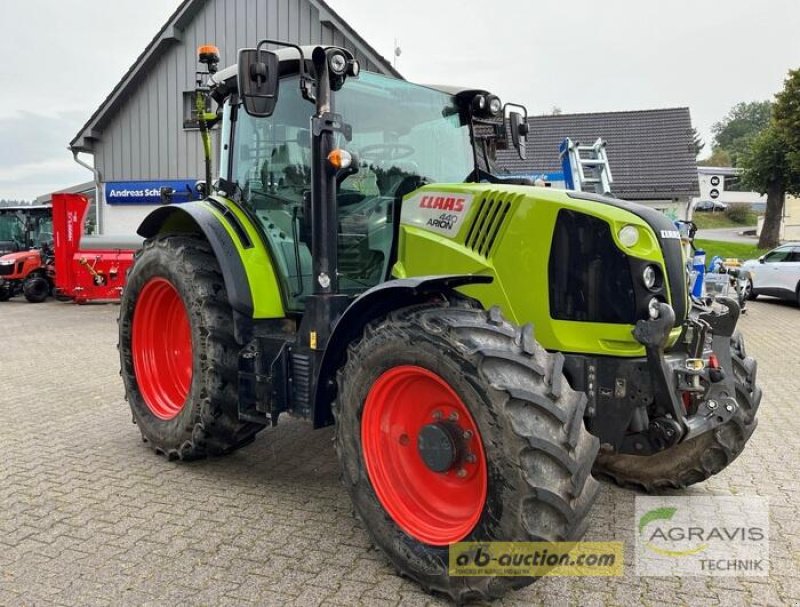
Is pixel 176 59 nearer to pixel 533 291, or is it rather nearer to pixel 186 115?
pixel 186 115

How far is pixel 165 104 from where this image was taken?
1716cm

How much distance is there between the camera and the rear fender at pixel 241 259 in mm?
3975

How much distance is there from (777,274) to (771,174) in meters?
13.6

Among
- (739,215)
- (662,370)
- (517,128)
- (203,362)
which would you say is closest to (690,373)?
(662,370)

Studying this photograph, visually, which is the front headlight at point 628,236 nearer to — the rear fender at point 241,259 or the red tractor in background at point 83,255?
the rear fender at point 241,259

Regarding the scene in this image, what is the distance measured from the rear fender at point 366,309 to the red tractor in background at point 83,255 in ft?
37.1

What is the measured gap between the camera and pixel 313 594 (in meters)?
2.85

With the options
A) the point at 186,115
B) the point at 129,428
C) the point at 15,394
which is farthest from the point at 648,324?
the point at 186,115

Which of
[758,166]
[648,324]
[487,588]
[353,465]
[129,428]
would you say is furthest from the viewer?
[758,166]

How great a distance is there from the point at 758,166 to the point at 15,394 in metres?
28.4

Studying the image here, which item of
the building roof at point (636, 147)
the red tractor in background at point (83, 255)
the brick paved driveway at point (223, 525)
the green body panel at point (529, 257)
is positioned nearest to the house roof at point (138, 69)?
the red tractor in background at point (83, 255)

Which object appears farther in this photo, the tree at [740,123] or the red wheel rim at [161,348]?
the tree at [740,123]

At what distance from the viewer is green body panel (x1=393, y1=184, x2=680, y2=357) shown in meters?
2.98

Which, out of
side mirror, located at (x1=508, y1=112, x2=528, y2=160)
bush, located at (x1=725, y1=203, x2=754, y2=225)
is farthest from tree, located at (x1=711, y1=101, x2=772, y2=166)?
side mirror, located at (x1=508, y1=112, x2=528, y2=160)
